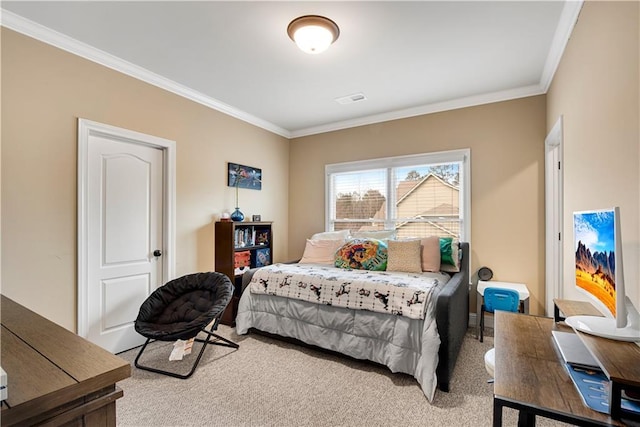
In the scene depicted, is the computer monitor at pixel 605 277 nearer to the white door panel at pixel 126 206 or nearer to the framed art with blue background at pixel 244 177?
the white door panel at pixel 126 206

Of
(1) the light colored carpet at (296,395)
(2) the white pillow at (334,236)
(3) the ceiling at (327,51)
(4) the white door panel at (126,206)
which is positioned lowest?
(1) the light colored carpet at (296,395)

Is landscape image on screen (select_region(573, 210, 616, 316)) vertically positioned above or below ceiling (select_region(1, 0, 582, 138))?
below

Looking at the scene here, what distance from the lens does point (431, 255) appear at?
125 inches

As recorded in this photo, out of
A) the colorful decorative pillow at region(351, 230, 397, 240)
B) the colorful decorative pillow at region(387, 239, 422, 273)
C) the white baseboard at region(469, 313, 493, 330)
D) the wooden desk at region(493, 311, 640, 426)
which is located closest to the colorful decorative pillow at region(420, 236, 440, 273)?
the colorful decorative pillow at region(387, 239, 422, 273)

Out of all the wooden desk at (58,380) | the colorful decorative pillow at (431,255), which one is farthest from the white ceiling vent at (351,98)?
the wooden desk at (58,380)

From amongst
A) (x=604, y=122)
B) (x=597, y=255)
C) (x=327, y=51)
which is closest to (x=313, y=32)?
(x=327, y=51)

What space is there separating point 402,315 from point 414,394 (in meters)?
0.53

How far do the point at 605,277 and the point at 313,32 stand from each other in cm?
221

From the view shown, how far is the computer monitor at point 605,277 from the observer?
102cm

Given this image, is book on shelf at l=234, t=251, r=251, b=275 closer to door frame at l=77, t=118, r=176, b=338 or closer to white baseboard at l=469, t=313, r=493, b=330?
door frame at l=77, t=118, r=176, b=338

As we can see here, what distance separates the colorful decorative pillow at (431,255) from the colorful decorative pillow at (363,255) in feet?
1.33

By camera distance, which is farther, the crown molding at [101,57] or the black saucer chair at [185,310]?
the black saucer chair at [185,310]

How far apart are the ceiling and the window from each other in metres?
0.79

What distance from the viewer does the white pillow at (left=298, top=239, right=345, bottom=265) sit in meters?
3.74
